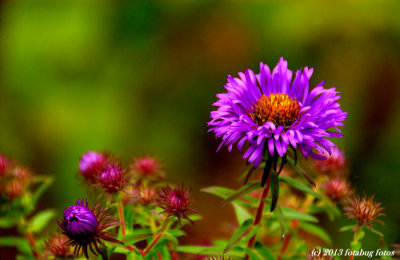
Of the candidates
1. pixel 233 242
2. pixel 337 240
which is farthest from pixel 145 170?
pixel 337 240

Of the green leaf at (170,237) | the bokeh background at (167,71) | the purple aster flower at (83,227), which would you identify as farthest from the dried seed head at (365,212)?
the bokeh background at (167,71)

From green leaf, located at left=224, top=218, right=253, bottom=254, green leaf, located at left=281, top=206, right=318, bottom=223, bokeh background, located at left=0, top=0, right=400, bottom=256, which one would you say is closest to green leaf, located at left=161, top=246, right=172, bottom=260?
green leaf, located at left=224, top=218, right=253, bottom=254

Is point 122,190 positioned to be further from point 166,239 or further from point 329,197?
point 329,197

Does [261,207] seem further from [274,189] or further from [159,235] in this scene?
→ [159,235]

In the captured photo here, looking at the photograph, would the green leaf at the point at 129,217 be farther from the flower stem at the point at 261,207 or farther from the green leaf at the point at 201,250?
the flower stem at the point at 261,207

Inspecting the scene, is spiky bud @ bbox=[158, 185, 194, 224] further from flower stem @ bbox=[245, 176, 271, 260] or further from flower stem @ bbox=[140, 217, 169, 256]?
flower stem @ bbox=[245, 176, 271, 260]
